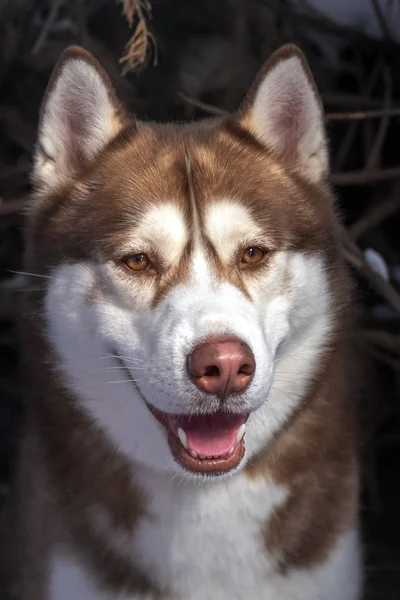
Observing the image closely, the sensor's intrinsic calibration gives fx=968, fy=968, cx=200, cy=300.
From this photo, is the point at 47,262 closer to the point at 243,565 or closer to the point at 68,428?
the point at 68,428

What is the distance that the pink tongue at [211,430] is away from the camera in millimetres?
2117

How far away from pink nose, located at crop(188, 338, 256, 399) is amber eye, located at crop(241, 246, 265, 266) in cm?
30

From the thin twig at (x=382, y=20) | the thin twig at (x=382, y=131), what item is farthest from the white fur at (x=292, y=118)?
the thin twig at (x=382, y=20)

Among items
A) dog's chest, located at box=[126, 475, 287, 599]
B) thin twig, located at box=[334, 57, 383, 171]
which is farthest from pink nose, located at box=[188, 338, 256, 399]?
thin twig, located at box=[334, 57, 383, 171]

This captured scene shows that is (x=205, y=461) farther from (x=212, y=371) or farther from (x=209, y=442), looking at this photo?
(x=212, y=371)

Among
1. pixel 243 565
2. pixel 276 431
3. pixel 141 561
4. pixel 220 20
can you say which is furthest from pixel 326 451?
pixel 220 20

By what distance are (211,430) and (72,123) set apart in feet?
2.73

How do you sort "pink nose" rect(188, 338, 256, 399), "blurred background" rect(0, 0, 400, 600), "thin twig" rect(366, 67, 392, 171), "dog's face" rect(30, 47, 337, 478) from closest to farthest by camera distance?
"pink nose" rect(188, 338, 256, 399)
"dog's face" rect(30, 47, 337, 478)
"thin twig" rect(366, 67, 392, 171)
"blurred background" rect(0, 0, 400, 600)

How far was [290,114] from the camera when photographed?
240 cm

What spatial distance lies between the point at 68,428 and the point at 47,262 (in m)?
0.43

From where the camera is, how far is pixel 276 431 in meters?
2.39

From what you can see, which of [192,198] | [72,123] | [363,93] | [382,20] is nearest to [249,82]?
[363,93]

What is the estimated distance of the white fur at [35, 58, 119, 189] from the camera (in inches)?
90.3

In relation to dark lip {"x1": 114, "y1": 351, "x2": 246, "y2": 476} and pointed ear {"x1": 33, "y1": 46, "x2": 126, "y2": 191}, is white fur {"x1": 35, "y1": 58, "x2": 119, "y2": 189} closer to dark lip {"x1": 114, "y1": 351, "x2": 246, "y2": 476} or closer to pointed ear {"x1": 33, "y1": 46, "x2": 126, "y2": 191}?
pointed ear {"x1": 33, "y1": 46, "x2": 126, "y2": 191}
